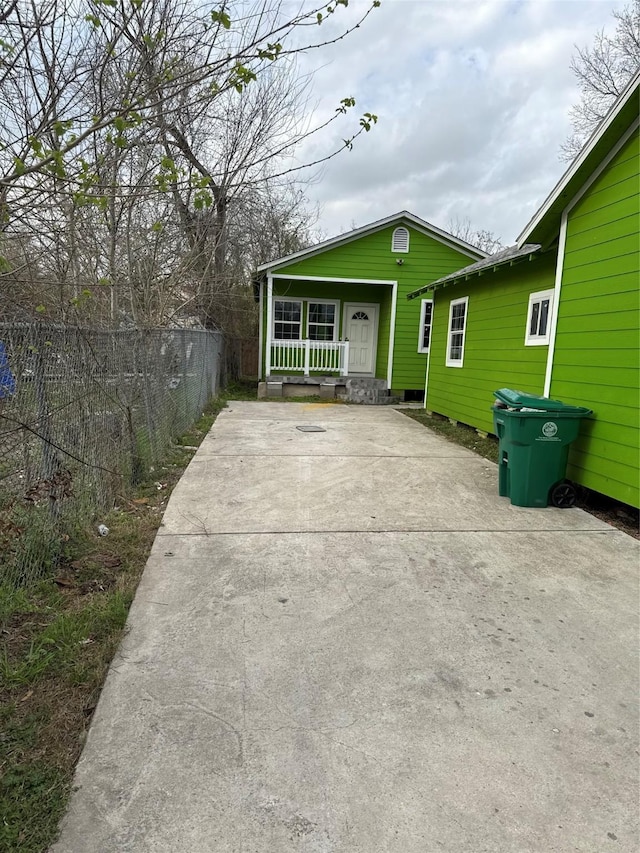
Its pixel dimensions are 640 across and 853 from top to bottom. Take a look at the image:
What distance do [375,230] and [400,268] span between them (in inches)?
49.3

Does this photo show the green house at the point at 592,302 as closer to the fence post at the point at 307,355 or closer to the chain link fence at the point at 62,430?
→ the chain link fence at the point at 62,430

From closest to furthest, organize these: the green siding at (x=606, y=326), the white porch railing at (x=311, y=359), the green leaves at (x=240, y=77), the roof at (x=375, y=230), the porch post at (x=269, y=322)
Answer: the green leaves at (x=240, y=77) → the green siding at (x=606, y=326) → the roof at (x=375, y=230) → the porch post at (x=269, y=322) → the white porch railing at (x=311, y=359)

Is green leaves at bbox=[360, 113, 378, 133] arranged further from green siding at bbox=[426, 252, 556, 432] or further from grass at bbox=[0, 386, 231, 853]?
green siding at bbox=[426, 252, 556, 432]

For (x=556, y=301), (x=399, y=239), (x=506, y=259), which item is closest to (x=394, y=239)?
(x=399, y=239)

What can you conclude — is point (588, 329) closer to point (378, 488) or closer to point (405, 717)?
point (378, 488)

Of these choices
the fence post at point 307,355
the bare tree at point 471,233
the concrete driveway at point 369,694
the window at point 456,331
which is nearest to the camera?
the concrete driveway at point 369,694

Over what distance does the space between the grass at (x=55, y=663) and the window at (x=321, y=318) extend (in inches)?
482

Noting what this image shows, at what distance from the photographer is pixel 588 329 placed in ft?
16.5

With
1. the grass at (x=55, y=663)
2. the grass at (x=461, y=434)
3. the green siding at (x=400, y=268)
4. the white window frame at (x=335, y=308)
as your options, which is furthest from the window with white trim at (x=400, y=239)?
the grass at (x=55, y=663)

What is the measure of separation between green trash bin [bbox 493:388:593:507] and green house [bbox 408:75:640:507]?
30 cm

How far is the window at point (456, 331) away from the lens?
9445 mm

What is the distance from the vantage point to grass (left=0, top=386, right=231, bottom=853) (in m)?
1.61

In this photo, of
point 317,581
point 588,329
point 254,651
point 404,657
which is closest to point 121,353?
point 317,581

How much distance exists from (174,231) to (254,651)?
7.00 metres
